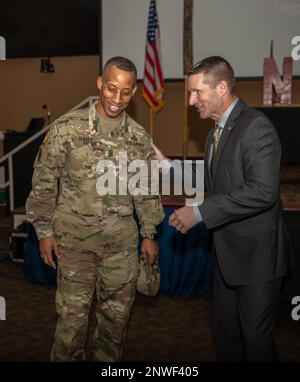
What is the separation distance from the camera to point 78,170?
92.4 inches

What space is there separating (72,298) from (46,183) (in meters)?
0.57

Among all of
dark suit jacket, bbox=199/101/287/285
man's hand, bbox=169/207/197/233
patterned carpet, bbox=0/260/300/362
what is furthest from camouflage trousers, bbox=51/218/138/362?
patterned carpet, bbox=0/260/300/362

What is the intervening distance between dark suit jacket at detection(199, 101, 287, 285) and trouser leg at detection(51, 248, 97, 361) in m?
0.65

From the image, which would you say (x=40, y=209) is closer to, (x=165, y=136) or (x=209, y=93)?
(x=209, y=93)

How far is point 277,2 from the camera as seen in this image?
22.2 ft

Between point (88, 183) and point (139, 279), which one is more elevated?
point (88, 183)

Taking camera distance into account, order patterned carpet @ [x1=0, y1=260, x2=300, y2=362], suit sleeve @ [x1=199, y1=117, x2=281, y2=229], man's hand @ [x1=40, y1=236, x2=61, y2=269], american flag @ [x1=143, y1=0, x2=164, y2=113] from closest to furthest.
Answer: suit sleeve @ [x1=199, y1=117, x2=281, y2=229] < man's hand @ [x1=40, y1=236, x2=61, y2=269] < patterned carpet @ [x1=0, y1=260, x2=300, y2=362] < american flag @ [x1=143, y1=0, x2=164, y2=113]

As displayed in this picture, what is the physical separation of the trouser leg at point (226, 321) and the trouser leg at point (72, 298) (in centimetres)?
62

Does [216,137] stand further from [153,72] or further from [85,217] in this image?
[153,72]

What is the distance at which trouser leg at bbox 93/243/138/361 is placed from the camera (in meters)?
2.46

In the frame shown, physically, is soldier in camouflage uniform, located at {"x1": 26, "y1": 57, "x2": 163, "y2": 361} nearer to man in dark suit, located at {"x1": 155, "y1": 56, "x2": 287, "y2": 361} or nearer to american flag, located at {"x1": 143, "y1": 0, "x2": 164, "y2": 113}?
man in dark suit, located at {"x1": 155, "y1": 56, "x2": 287, "y2": 361}

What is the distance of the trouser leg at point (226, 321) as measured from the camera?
7.87 ft
